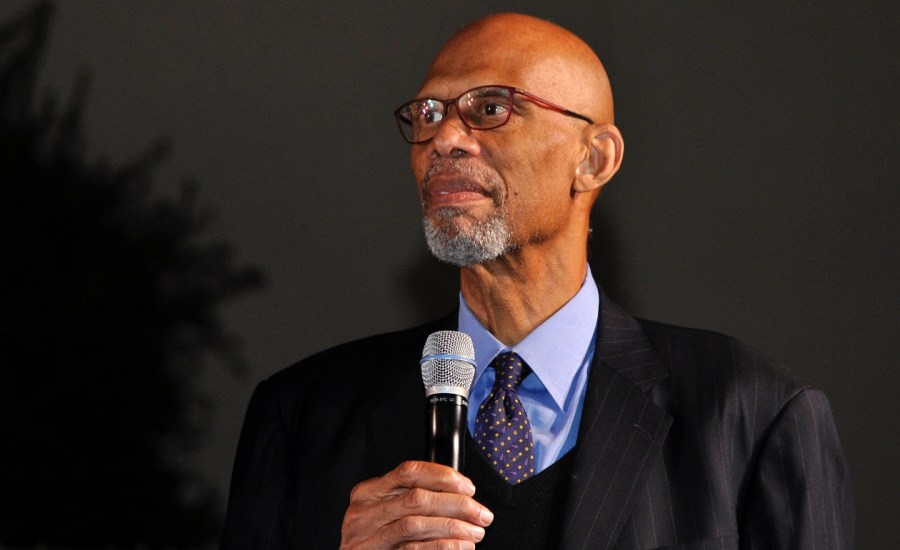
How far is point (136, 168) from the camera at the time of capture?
11.6ft

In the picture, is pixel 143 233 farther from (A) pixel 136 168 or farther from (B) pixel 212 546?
(B) pixel 212 546

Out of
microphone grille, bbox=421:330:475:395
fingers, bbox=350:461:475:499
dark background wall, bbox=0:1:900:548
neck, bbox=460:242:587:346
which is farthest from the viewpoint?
dark background wall, bbox=0:1:900:548

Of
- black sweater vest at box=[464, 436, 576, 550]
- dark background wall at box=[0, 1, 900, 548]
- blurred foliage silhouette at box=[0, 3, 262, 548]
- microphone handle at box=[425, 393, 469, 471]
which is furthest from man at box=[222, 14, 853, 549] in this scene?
blurred foliage silhouette at box=[0, 3, 262, 548]

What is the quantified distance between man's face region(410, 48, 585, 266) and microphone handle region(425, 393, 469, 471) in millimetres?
503

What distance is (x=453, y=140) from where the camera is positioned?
1.93 meters

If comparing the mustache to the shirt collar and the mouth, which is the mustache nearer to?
the mouth

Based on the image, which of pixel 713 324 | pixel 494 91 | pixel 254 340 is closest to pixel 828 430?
pixel 494 91

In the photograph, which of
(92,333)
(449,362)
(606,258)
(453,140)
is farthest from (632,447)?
(92,333)

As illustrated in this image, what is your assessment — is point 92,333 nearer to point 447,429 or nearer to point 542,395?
point 542,395

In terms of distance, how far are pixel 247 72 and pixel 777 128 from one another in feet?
5.38

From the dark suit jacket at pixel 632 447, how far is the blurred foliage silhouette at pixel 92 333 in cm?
142

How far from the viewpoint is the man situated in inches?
70.2

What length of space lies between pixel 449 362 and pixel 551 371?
49cm

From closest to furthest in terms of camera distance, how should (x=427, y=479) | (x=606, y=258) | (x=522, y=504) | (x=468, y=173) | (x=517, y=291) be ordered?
(x=427, y=479), (x=522, y=504), (x=468, y=173), (x=517, y=291), (x=606, y=258)
